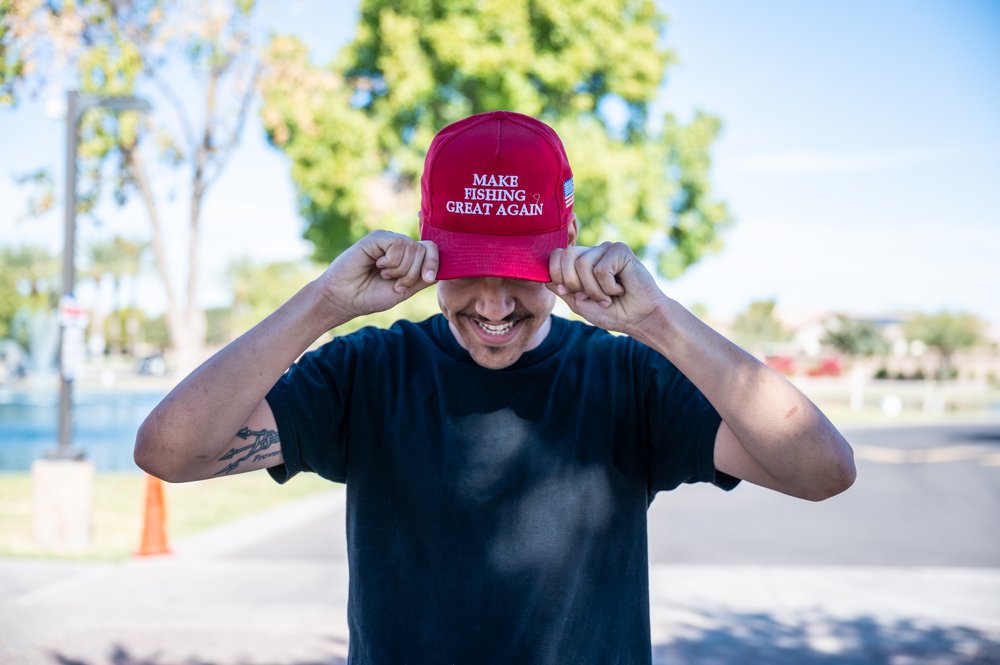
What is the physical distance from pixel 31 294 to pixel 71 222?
51.8m

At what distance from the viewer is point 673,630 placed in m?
6.12

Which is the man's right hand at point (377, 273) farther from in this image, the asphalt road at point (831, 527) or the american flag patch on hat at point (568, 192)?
the asphalt road at point (831, 527)

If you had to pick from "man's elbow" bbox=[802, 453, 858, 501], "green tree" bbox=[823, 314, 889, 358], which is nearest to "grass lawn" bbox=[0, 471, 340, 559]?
"man's elbow" bbox=[802, 453, 858, 501]

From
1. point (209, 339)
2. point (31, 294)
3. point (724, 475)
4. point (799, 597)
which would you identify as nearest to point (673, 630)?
point (799, 597)

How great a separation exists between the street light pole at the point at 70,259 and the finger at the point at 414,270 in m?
7.66

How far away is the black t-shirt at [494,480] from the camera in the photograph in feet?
5.93

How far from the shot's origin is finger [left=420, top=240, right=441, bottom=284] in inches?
71.6

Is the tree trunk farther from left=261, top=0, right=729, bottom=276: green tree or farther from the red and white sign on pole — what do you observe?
the red and white sign on pole

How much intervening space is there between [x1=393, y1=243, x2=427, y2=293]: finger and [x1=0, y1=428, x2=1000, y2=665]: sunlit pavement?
4.23 meters

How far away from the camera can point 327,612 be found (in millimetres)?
6434

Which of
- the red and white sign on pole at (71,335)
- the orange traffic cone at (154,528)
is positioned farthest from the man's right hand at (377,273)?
the red and white sign on pole at (71,335)

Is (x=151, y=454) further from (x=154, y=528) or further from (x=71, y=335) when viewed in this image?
(x=71, y=335)

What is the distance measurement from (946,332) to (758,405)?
7088 centimetres

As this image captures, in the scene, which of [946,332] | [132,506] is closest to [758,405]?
[132,506]
